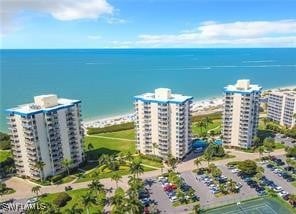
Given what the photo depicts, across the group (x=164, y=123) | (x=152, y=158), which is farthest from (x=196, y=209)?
(x=164, y=123)

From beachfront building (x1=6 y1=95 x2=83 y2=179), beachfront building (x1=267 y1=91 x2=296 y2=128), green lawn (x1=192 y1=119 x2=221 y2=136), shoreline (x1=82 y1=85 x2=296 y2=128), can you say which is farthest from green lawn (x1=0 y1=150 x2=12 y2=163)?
beachfront building (x1=267 y1=91 x2=296 y2=128)

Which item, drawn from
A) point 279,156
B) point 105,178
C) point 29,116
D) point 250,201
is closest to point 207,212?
point 250,201

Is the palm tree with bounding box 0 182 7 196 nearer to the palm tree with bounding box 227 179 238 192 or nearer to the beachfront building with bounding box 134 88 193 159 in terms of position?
the beachfront building with bounding box 134 88 193 159

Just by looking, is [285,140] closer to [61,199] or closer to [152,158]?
[152,158]

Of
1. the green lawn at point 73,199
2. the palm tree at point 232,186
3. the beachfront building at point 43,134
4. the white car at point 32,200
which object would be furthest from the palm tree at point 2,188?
the palm tree at point 232,186

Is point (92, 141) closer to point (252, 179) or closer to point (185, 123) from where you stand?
point (185, 123)

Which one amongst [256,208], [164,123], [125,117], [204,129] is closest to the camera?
[256,208]
